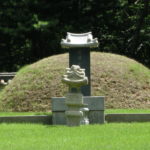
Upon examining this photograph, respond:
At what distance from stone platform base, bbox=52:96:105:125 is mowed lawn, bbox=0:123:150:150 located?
2.95 feet

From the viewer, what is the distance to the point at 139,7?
37875 mm

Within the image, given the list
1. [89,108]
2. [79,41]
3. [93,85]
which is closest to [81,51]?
[79,41]

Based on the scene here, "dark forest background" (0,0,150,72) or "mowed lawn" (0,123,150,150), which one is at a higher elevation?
"dark forest background" (0,0,150,72)

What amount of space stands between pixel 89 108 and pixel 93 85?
4169 mm

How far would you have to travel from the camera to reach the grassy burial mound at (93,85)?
19.6 meters

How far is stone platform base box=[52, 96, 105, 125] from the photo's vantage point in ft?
51.9

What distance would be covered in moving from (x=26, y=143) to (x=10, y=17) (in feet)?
77.4

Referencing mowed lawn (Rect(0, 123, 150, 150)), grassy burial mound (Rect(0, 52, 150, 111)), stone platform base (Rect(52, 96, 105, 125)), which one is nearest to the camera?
mowed lawn (Rect(0, 123, 150, 150))

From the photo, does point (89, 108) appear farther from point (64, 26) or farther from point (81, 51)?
point (64, 26)

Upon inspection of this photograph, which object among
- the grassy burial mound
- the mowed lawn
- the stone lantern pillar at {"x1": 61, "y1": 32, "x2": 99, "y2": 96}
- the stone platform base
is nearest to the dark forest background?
the grassy burial mound

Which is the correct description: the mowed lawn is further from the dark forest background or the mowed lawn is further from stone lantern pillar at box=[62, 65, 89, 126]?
the dark forest background

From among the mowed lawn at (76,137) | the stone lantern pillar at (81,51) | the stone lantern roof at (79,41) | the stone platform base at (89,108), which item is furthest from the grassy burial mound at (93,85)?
the mowed lawn at (76,137)

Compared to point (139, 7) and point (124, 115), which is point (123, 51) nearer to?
point (139, 7)

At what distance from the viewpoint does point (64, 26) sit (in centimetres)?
3469
